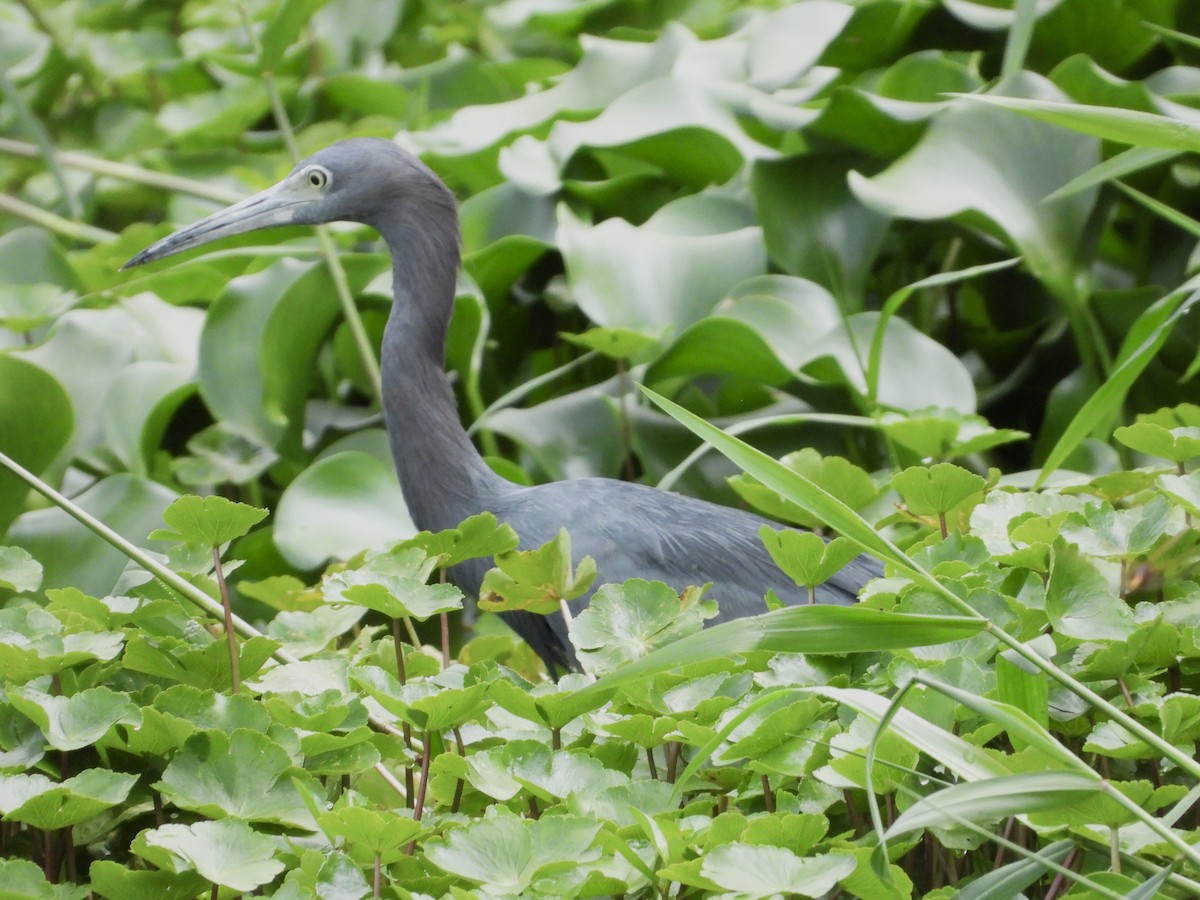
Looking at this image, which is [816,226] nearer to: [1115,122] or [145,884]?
[1115,122]

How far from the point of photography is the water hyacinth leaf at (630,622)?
3.78 feet

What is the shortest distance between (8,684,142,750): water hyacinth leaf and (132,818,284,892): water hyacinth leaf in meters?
0.10

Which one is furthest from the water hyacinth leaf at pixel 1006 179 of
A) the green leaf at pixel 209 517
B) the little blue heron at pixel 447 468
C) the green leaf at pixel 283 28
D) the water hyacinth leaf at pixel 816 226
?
the green leaf at pixel 209 517

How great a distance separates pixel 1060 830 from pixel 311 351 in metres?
2.23

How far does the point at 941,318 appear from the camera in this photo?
10.7 feet

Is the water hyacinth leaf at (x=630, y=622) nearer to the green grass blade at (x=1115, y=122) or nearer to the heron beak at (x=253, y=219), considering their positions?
the green grass blade at (x=1115, y=122)

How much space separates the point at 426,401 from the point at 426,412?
21 mm

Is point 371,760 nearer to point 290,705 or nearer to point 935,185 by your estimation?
point 290,705

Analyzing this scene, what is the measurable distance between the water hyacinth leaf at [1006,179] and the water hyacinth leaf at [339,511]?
1070 mm

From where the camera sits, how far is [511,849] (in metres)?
0.94

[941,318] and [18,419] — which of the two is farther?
[941,318]

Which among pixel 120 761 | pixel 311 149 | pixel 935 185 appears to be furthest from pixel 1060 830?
pixel 311 149

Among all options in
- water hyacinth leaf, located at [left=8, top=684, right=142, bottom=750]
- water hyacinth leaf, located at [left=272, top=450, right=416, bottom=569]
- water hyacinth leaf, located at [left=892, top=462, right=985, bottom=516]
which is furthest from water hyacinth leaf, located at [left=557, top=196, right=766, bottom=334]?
water hyacinth leaf, located at [left=8, top=684, right=142, bottom=750]

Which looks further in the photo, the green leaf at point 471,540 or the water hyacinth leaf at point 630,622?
the green leaf at point 471,540
